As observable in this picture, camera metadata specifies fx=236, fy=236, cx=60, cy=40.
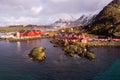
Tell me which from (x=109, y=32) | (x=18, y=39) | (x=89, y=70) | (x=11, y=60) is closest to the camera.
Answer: (x=89, y=70)

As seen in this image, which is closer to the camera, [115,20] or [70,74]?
[70,74]

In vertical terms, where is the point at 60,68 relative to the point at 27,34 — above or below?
below

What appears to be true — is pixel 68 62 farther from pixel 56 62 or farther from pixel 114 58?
pixel 114 58

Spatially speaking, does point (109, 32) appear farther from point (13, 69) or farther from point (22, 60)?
point (13, 69)

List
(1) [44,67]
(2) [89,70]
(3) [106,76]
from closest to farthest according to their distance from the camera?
1. (3) [106,76]
2. (2) [89,70]
3. (1) [44,67]

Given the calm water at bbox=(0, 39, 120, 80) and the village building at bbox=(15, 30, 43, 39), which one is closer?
the calm water at bbox=(0, 39, 120, 80)

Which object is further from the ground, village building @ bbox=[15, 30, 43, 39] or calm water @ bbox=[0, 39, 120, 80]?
village building @ bbox=[15, 30, 43, 39]

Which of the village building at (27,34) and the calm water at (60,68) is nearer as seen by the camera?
the calm water at (60,68)

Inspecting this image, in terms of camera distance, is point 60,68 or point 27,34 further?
point 27,34

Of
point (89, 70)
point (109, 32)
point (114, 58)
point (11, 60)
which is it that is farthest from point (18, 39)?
point (89, 70)

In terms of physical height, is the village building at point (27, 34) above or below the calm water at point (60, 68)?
above

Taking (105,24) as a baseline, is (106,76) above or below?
below
